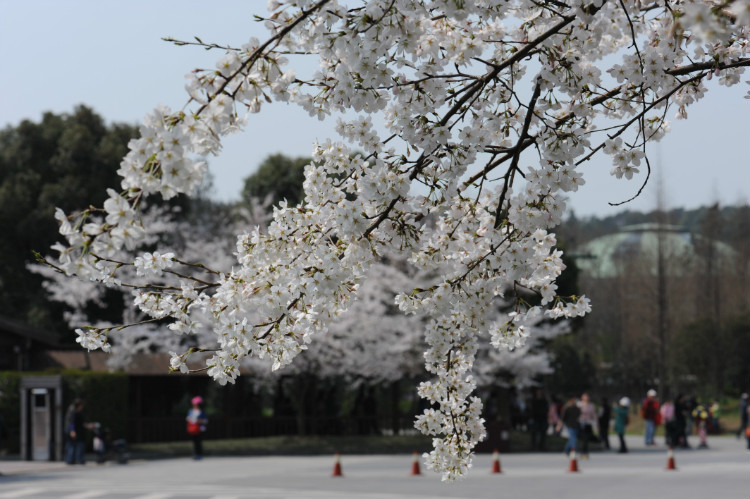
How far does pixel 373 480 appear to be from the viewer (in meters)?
19.4

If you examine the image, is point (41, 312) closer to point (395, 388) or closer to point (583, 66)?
point (395, 388)

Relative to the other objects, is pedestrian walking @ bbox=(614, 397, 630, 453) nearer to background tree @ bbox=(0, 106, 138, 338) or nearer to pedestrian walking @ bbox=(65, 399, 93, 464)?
pedestrian walking @ bbox=(65, 399, 93, 464)

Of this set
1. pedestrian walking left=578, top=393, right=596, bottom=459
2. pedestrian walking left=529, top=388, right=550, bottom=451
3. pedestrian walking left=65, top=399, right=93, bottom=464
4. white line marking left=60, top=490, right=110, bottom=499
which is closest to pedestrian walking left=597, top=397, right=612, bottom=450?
pedestrian walking left=529, top=388, right=550, bottom=451

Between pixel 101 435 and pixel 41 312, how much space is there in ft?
52.6

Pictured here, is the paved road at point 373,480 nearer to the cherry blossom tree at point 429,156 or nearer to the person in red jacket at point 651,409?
the person in red jacket at point 651,409

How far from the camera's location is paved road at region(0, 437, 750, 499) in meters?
16.4

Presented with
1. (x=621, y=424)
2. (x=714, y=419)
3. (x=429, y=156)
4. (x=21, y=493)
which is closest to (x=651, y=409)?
(x=621, y=424)

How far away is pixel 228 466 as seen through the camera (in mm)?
24094

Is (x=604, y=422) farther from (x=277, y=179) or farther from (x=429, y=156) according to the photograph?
(x=429, y=156)

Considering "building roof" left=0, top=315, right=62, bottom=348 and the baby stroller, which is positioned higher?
"building roof" left=0, top=315, right=62, bottom=348

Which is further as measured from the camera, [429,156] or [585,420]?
[585,420]

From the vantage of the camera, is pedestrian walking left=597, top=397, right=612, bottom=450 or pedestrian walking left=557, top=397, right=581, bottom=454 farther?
pedestrian walking left=597, top=397, right=612, bottom=450

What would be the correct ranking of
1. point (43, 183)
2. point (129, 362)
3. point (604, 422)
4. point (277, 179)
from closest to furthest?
1. point (604, 422)
2. point (129, 362)
3. point (43, 183)
4. point (277, 179)

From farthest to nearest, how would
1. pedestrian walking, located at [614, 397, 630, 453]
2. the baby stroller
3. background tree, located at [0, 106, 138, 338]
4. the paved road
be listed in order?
background tree, located at [0, 106, 138, 338] < pedestrian walking, located at [614, 397, 630, 453] < the baby stroller < the paved road
